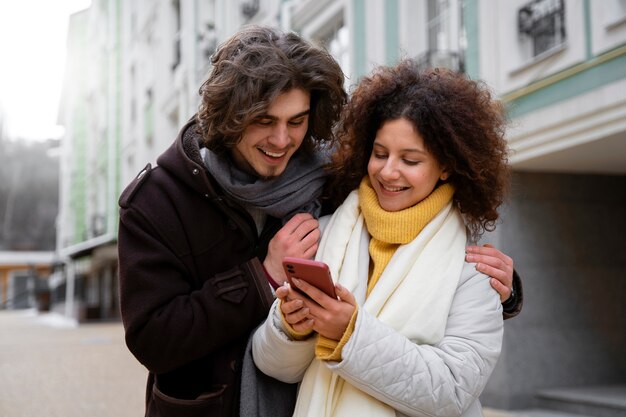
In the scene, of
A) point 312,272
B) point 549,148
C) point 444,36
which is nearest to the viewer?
point 312,272

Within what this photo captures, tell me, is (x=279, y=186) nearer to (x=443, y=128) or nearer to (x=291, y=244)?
(x=291, y=244)

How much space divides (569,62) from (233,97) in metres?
4.92

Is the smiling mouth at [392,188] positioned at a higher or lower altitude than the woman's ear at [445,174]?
lower

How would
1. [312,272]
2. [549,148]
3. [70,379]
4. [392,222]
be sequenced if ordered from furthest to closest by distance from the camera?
[70,379] → [549,148] → [392,222] → [312,272]

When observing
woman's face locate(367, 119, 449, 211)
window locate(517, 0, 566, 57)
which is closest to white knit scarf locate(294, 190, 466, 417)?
woman's face locate(367, 119, 449, 211)

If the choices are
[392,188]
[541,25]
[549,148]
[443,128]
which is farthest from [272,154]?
[541,25]

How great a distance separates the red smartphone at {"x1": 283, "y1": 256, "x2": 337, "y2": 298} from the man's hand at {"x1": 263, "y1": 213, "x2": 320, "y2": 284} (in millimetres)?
332

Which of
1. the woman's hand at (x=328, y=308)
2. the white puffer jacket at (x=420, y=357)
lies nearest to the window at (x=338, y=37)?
the white puffer jacket at (x=420, y=357)

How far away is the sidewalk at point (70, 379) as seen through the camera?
8.07 metres

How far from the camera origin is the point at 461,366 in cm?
198

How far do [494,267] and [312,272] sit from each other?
2.15 feet

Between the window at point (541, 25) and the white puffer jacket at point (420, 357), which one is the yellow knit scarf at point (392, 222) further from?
the window at point (541, 25)

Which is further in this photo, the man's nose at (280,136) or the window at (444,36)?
the window at (444,36)

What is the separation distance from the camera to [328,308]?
6.39ft
